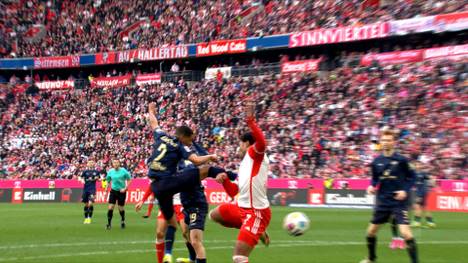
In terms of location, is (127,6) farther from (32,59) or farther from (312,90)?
(312,90)

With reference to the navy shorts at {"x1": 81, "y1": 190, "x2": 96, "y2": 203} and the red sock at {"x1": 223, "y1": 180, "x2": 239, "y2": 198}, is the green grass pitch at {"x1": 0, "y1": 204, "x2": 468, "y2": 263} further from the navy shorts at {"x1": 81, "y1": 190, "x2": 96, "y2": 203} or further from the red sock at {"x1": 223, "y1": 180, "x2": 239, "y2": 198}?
the red sock at {"x1": 223, "y1": 180, "x2": 239, "y2": 198}

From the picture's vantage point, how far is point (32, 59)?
216 feet

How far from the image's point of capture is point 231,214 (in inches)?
430

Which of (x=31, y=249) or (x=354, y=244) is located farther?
(x=354, y=244)

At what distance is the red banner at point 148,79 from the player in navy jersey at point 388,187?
4487 centimetres

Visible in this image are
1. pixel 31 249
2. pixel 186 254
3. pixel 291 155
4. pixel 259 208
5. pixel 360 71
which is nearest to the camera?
pixel 259 208

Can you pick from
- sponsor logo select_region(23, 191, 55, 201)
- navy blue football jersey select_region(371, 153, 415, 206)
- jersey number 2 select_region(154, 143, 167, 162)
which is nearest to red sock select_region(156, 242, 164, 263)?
jersey number 2 select_region(154, 143, 167, 162)

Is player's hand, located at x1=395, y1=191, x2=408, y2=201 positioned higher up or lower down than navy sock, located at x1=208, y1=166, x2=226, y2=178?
lower down

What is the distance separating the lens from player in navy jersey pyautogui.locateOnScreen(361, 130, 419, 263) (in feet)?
43.2

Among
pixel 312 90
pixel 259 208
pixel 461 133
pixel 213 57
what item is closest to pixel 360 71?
pixel 312 90

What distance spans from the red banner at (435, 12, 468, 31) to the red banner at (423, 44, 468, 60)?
1116 millimetres

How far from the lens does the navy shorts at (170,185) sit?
1156 cm

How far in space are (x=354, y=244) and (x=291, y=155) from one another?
21.3m

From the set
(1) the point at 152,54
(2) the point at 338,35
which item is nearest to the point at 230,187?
(2) the point at 338,35
